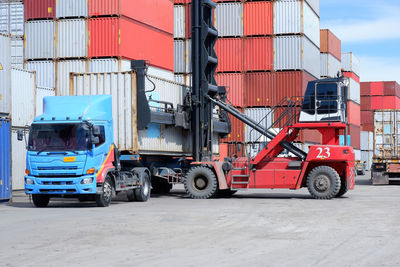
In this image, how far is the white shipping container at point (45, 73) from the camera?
32.3m

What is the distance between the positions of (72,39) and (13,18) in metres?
3.96

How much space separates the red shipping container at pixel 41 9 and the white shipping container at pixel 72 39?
2.73ft

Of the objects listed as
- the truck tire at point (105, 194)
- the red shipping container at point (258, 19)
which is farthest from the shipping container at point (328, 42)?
the truck tire at point (105, 194)

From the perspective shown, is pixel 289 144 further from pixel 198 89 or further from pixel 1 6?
pixel 1 6

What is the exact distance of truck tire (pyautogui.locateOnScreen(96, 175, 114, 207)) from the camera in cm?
1719

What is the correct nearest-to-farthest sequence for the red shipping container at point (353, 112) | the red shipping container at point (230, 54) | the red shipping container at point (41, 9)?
the red shipping container at point (41, 9) → the red shipping container at point (230, 54) → the red shipping container at point (353, 112)

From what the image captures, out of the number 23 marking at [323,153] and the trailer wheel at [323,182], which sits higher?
the number 23 marking at [323,153]

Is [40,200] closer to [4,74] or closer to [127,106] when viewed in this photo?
[127,106]

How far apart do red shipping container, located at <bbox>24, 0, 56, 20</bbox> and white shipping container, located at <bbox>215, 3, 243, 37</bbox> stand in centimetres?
1074

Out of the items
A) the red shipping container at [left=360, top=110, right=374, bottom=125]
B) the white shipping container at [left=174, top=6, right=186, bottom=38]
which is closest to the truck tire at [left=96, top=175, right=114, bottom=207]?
the white shipping container at [left=174, top=6, right=186, bottom=38]

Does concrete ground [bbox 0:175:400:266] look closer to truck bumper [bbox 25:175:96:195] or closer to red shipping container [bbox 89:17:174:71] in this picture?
truck bumper [bbox 25:175:96:195]

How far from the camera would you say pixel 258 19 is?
3912 cm

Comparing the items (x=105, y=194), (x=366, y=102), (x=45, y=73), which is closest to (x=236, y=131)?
(x=45, y=73)

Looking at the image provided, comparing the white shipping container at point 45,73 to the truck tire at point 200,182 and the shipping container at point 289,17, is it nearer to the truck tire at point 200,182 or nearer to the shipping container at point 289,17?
the truck tire at point 200,182
